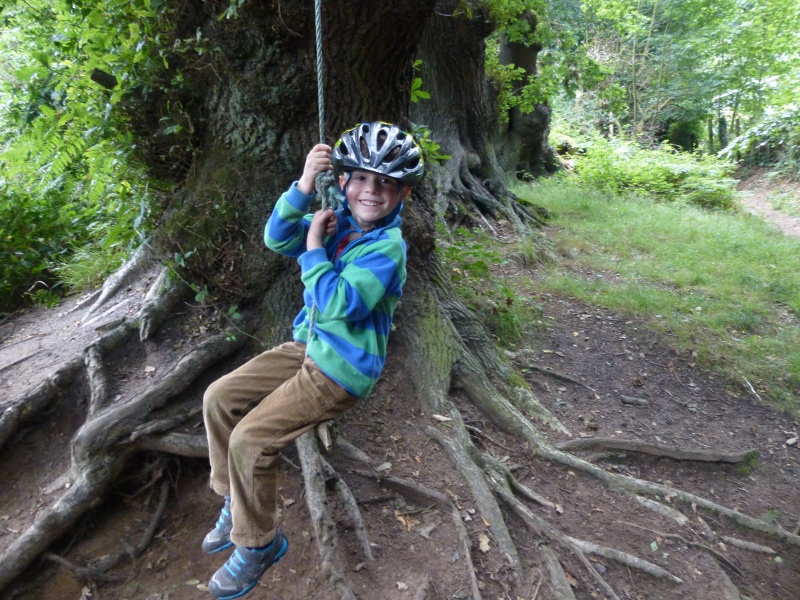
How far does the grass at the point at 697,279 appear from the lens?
608 cm

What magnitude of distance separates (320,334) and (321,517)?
1128 millimetres

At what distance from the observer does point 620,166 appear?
54.4 feet

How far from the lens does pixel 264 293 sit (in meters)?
3.80

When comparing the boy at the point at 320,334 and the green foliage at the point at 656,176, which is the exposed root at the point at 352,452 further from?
the green foliage at the point at 656,176

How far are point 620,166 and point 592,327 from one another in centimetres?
1164

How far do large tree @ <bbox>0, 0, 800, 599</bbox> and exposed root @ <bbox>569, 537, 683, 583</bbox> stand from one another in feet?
0.04

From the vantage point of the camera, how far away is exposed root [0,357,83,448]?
347cm

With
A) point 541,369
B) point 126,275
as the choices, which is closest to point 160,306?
point 126,275

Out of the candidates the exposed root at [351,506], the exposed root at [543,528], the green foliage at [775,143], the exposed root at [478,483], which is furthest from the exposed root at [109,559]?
the green foliage at [775,143]

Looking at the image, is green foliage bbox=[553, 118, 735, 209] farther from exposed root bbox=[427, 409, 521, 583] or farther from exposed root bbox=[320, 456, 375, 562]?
exposed root bbox=[320, 456, 375, 562]

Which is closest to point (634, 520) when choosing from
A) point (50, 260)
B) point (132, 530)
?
point (132, 530)

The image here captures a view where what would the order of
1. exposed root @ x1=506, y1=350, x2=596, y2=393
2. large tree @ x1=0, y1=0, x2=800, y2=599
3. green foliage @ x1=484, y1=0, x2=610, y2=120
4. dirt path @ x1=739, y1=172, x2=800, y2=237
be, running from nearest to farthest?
large tree @ x1=0, y1=0, x2=800, y2=599, exposed root @ x1=506, y1=350, x2=596, y2=393, green foliage @ x1=484, y1=0, x2=610, y2=120, dirt path @ x1=739, y1=172, x2=800, y2=237

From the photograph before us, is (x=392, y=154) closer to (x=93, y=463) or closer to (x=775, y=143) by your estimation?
(x=93, y=463)

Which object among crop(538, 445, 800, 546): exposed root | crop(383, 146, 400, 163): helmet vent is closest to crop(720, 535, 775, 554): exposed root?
crop(538, 445, 800, 546): exposed root
